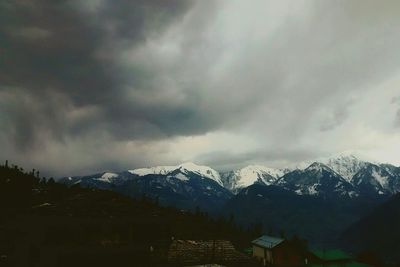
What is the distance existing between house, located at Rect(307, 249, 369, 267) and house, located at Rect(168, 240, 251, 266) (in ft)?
124

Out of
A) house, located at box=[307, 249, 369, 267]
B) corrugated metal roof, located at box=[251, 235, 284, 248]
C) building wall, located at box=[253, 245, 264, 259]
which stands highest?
corrugated metal roof, located at box=[251, 235, 284, 248]

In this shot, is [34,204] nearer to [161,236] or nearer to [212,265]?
[161,236]

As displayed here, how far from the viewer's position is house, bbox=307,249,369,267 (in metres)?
107

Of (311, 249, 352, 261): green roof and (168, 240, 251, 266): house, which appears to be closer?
(168, 240, 251, 266): house

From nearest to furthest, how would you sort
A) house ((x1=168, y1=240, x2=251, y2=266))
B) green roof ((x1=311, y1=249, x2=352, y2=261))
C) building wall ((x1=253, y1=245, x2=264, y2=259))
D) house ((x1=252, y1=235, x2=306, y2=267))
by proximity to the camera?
house ((x1=168, y1=240, x2=251, y2=266)) < house ((x1=252, y1=235, x2=306, y2=267)) < building wall ((x1=253, y1=245, x2=264, y2=259)) < green roof ((x1=311, y1=249, x2=352, y2=261))

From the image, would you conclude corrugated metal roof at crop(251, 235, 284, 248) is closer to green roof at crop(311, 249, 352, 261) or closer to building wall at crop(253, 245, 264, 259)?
building wall at crop(253, 245, 264, 259)

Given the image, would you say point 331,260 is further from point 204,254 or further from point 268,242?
point 204,254

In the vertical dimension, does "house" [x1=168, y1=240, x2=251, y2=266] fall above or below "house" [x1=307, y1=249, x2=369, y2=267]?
above

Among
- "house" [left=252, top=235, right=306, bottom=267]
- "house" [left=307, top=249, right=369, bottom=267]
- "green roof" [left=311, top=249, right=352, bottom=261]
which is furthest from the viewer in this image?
"green roof" [left=311, top=249, right=352, bottom=261]

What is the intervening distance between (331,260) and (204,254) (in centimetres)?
5159

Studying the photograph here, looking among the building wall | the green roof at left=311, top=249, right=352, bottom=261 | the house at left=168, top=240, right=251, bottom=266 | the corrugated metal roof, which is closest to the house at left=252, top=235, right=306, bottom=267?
the corrugated metal roof

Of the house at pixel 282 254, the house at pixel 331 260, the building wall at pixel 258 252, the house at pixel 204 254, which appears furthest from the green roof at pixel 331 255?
the house at pixel 204 254

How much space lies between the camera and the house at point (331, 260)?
351 ft

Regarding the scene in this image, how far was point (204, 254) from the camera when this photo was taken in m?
71.4
